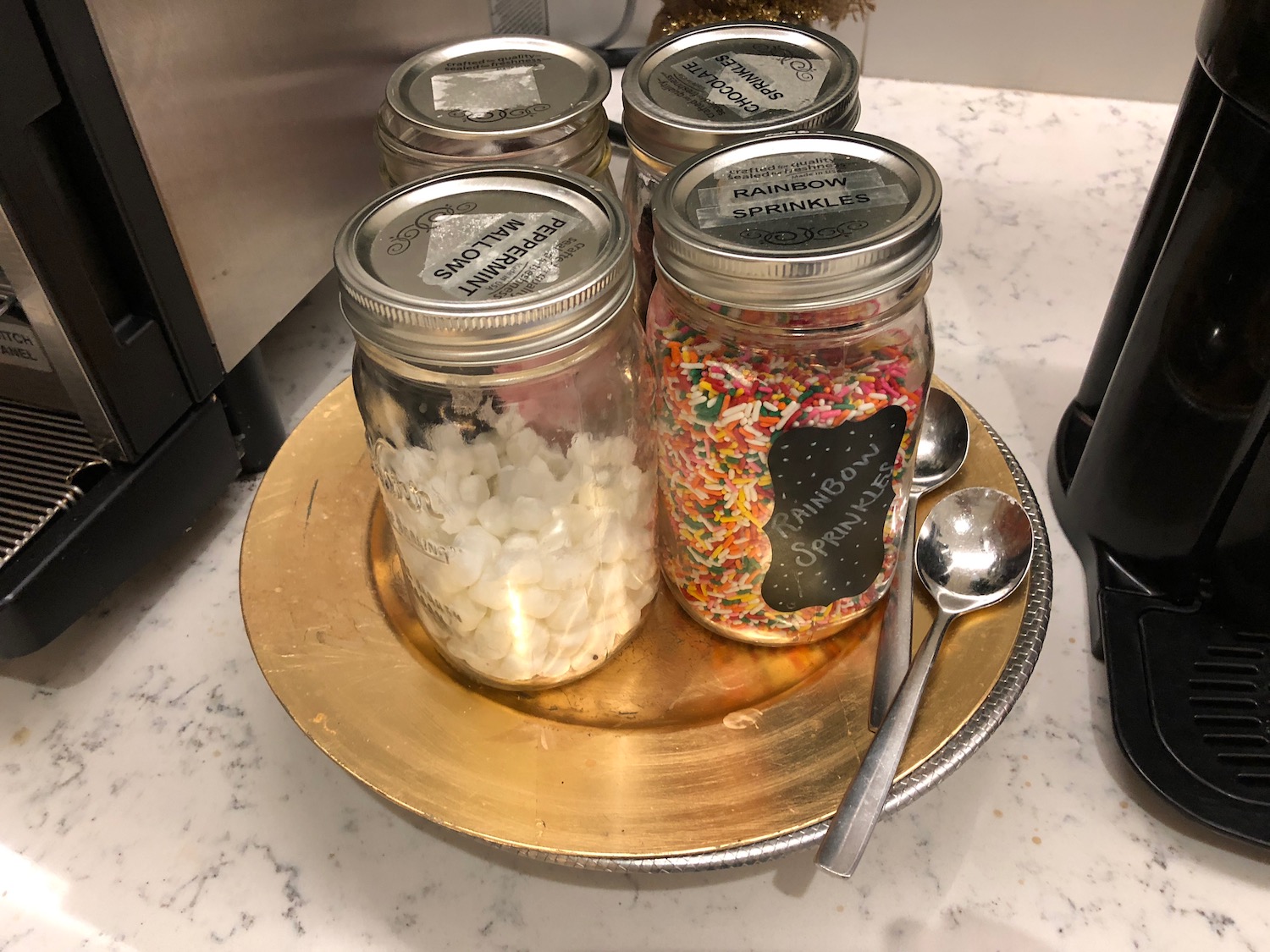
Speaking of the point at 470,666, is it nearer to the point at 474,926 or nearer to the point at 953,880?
the point at 474,926

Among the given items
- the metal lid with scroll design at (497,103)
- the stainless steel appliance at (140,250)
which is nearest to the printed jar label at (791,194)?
the metal lid with scroll design at (497,103)

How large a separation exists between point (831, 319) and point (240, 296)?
33 cm

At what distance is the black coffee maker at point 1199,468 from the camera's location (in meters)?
0.37

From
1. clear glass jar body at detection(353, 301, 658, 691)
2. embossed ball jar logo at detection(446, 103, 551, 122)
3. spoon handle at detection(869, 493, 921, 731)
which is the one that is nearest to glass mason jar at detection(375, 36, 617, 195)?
embossed ball jar logo at detection(446, 103, 551, 122)

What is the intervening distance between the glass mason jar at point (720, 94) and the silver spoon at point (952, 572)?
0.59ft

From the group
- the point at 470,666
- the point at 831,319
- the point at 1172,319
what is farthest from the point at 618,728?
the point at 1172,319

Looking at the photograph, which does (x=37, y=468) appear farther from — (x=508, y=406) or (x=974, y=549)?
(x=974, y=549)

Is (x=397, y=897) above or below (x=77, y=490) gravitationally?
below

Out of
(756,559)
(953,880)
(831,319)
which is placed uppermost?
(831,319)

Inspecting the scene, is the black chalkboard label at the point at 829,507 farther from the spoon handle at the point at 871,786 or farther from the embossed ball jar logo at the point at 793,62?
the embossed ball jar logo at the point at 793,62

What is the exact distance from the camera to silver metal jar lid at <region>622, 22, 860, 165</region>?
0.42 m

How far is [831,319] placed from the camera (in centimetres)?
34

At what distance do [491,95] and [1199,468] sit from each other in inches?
14.5

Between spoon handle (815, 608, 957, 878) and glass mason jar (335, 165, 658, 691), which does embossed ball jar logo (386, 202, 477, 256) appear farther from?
spoon handle (815, 608, 957, 878)
